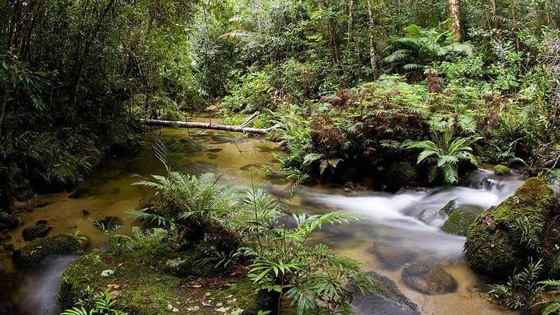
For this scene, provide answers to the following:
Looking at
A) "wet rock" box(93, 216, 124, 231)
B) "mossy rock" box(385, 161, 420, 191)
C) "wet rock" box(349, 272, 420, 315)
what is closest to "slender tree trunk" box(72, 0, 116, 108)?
"wet rock" box(93, 216, 124, 231)

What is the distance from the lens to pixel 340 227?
5.66m

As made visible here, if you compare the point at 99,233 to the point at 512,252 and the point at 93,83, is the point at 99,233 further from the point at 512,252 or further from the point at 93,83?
the point at 512,252

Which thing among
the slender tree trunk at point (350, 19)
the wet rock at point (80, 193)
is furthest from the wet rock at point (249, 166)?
the slender tree trunk at point (350, 19)

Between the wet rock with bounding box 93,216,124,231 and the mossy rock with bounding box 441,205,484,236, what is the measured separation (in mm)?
4903

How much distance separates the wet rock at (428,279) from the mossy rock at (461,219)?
3.71 ft

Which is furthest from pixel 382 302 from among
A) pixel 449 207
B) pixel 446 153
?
pixel 446 153

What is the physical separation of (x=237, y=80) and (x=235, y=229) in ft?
51.4

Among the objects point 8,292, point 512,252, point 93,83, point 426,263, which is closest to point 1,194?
point 8,292

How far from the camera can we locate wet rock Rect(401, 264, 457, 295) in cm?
405

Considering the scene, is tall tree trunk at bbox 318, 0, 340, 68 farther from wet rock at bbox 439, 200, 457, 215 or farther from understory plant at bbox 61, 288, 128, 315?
understory plant at bbox 61, 288, 128, 315

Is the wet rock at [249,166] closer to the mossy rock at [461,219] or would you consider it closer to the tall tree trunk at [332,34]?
→ the mossy rock at [461,219]

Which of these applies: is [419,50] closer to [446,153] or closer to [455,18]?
[455,18]

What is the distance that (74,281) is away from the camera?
3.35 meters

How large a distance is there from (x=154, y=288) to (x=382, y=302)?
225 cm
